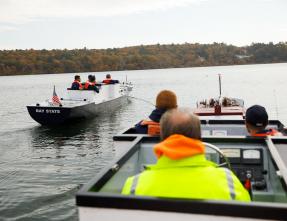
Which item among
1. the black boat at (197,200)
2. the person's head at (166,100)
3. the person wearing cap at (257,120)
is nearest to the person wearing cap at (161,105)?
the person's head at (166,100)

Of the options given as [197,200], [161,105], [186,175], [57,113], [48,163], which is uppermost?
Result: [161,105]

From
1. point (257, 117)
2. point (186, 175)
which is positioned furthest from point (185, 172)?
point (257, 117)

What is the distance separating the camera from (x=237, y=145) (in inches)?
177

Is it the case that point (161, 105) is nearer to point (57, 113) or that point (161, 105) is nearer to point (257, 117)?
point (257, 117)

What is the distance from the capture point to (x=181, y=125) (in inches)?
103

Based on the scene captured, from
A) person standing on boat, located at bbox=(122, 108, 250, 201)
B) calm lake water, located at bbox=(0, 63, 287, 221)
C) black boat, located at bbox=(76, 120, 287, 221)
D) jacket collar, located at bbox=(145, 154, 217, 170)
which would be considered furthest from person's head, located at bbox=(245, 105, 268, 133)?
calm lake water, located at bbox=(0, 63, 287, 221)

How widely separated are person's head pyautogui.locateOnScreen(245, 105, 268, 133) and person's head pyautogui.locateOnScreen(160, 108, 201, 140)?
2.07 m

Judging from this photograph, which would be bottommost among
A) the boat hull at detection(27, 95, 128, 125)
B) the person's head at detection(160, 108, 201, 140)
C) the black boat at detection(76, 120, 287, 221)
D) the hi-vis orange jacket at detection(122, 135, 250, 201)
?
the boat hull at detection(27, 95, 128, 125)

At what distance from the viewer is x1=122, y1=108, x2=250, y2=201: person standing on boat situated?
97.9 inches

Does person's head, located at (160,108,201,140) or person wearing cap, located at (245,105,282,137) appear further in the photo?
person wearing cap, located at (245,105,282,137)

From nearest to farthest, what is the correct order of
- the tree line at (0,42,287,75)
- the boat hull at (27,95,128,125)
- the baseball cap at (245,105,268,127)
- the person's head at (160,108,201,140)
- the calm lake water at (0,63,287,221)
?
1. the person's head at (160,108,201,140)
2. the baseball cap at (245,105,268,127)
3. the calm lake water at (0,63,287,221)
4. the boat hull at (27,95,128,125)
5. the tree line at (0,42,287,75)

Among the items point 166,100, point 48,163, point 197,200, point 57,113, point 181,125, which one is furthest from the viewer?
point 57,113

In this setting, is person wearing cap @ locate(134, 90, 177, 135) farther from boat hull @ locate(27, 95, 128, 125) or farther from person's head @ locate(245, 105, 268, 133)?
boat hull @ locate(27, 95, 128, 125)

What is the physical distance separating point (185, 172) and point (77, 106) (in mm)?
16291
